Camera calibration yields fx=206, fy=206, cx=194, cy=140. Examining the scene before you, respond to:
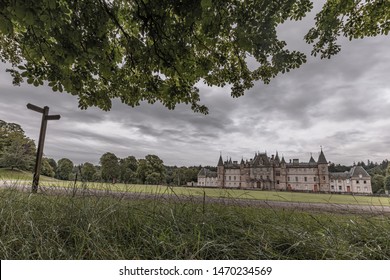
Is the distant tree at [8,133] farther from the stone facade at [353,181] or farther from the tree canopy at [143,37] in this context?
the stone facade at [353,181]

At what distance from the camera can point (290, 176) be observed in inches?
3406

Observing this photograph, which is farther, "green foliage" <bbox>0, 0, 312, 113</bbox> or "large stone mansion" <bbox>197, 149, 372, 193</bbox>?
"large stone mansion" <bbox>197, 149, 372, 193</bbox>

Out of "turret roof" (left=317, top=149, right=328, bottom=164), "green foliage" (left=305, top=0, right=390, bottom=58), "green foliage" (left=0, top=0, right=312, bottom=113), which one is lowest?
"green foliage" (left=0, top=0, right=312, bottom=113)

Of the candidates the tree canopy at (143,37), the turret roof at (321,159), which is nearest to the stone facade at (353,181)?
the turret roof at (321,159)

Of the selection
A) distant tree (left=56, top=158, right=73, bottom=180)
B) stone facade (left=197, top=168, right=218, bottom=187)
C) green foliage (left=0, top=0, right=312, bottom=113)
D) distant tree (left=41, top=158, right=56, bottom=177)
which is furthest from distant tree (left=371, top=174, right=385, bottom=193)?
distant tree (left=41, top=158, right=56, bottom=177)

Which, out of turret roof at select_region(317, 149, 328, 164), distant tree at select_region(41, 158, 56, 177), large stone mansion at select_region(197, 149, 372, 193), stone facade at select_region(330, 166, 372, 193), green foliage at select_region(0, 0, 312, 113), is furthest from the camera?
turret roof at select_region(317, 149, 328, 164)

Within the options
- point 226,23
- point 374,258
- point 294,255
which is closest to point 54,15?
point 226,23

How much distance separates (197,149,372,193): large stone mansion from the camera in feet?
261

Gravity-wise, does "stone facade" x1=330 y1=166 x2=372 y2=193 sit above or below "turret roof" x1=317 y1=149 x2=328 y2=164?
below

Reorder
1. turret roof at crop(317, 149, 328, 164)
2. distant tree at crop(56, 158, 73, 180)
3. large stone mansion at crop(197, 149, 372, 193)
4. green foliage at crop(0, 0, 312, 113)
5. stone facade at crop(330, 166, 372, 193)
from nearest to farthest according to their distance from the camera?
green foliage at crop(0, 0, 312, 113)
distant tree at crop(56, 158, 73, 180)
stone facade at crop(330, 166, 372, 193)
large stone mansion at crop(197, 149, 372, 193)
turret roof at crop(317, 149, 328, 164)

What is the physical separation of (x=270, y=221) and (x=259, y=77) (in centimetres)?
490

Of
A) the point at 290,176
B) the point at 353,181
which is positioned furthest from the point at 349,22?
the point at 353,181

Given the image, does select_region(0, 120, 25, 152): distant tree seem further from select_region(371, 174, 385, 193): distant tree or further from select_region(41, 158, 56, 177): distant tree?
select_region(371, 174, 385, 193): distant tree

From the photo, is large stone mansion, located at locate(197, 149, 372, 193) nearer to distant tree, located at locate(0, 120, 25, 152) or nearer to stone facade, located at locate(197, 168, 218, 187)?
stone facade, located at locate(197, 168, 218, 187)
